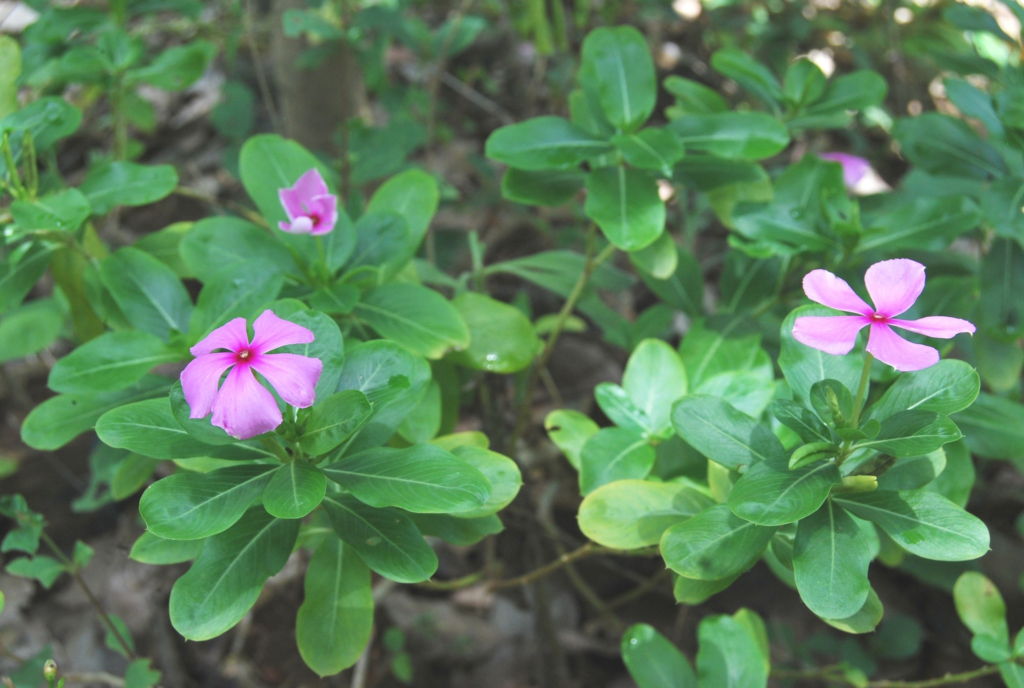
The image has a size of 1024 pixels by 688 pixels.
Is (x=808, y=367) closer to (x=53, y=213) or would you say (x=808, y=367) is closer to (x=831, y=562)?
(x=831, y=562)

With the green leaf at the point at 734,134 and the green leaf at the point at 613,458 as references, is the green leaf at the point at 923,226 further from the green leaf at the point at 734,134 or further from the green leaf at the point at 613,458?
the green leaf at the point at 613,458

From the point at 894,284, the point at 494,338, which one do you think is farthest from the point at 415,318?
the point at 894,284

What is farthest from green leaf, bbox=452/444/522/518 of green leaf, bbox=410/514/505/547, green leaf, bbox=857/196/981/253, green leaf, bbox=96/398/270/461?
green leaf, bbox=857/196/981/253

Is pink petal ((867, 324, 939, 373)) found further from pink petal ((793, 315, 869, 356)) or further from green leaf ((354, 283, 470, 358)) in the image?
green leaf ((354, 283, 470, 358))

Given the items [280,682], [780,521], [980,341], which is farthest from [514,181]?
[280,682]

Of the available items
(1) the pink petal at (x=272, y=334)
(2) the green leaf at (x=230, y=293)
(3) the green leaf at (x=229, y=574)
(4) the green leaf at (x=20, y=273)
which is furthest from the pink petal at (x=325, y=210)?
(4) the green leaf at (x=20, y=273)

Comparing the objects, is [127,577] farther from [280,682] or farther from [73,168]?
[73,168]
